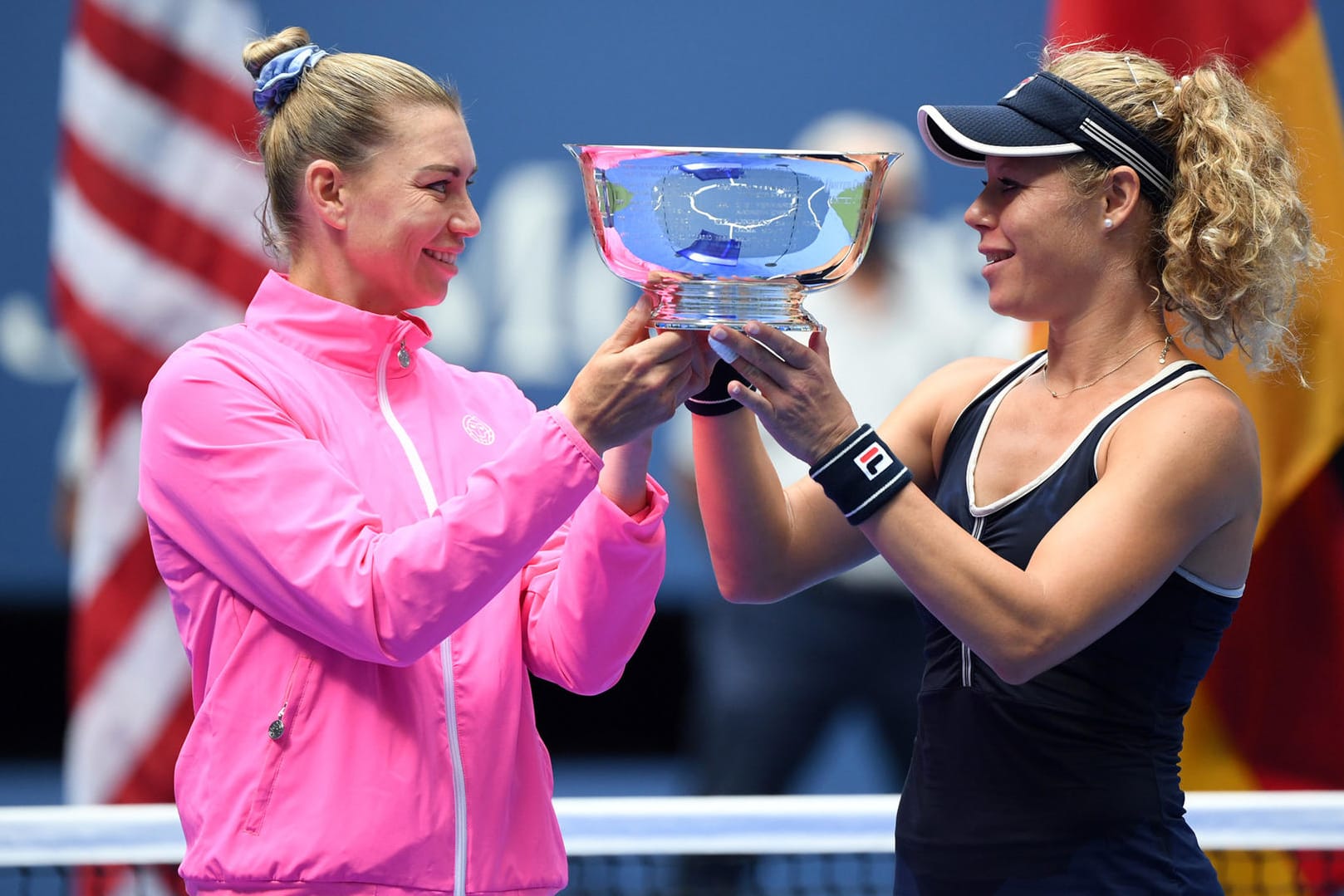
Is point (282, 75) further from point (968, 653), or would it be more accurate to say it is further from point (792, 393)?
point (968, 653)

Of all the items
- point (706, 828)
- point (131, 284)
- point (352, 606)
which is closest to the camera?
point (352, 606)

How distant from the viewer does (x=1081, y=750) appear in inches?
57.6

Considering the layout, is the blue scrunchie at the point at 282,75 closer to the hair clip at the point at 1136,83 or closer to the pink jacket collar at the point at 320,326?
the pink jacket collar at the point at 320,326

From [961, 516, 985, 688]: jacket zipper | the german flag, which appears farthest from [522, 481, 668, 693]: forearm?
the german flag

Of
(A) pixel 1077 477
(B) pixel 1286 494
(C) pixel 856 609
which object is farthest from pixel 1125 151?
(C) pixel 856 609

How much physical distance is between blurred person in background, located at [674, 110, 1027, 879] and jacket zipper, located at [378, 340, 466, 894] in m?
1.79

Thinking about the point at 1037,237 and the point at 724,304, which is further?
the point at 1037,237

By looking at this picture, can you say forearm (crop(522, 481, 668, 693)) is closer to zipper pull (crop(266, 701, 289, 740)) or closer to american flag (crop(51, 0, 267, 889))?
zipper pull (crop(266, 701, 289, 740))

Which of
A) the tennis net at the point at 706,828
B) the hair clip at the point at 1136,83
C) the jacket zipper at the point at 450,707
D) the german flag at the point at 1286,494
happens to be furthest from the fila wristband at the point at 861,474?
the german flag at the point at 1286,494

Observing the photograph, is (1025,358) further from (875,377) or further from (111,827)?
(875,377)

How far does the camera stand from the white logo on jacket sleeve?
1563 mm

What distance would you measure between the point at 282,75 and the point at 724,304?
580 mm

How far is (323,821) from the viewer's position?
4.35 ft

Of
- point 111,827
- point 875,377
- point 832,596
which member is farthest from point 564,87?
point 111,827
